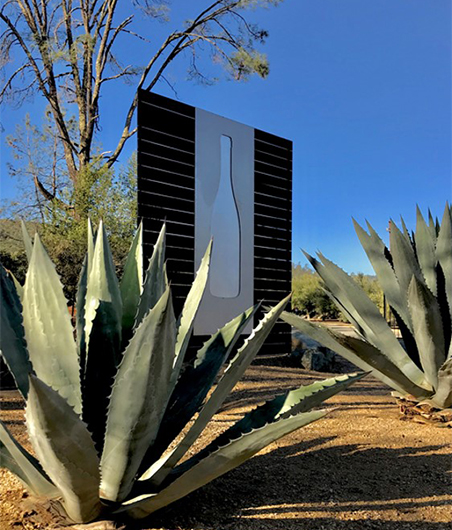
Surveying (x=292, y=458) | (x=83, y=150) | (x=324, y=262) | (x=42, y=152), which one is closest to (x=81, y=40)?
(x=83, y=150)

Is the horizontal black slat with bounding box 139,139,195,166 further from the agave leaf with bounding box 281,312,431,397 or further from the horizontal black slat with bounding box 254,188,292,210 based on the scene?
the agave leaf with bounding box 281,312,431,397

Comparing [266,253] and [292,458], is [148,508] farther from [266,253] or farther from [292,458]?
[266,253]

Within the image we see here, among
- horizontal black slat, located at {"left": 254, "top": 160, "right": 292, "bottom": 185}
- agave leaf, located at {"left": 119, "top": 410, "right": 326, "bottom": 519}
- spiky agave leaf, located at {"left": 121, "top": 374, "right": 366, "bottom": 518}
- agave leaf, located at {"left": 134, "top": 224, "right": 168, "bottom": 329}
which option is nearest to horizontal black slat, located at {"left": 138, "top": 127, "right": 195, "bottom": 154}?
horizontal black slat, located at {"left": 254, "top": 160, "right": 292, "bottom": 185}

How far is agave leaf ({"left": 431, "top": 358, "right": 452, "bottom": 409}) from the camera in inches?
98.5

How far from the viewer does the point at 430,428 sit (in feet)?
8.74

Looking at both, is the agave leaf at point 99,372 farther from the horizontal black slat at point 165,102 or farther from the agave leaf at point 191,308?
the horizontal black slat at point 165,102

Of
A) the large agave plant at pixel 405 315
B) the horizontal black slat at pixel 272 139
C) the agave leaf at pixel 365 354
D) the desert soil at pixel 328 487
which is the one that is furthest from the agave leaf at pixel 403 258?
the horizontal black slat at pixel 272 139

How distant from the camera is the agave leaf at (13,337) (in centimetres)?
137

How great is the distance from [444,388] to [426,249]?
0.78 m

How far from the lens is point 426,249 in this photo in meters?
2.87

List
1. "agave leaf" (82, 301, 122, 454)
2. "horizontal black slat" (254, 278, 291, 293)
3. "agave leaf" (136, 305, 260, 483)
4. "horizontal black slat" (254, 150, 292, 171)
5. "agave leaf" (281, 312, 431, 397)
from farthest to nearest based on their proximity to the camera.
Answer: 1. "horizontal black slat" (254, 150, 292, 171)
2. "horizontal black slat" (254, 278, 291, 293)
3. "agave leaf" (281, 312, 431, 397)
4. "agave leaf" (136, 305, 260, 483)
5. "agave leaf" (82, 301, 122, 454)

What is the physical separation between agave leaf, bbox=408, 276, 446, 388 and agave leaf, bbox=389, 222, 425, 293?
0.19 metres

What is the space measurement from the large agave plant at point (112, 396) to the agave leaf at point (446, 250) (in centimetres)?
159

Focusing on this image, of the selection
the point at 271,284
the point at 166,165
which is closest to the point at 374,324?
the point at 166,165
